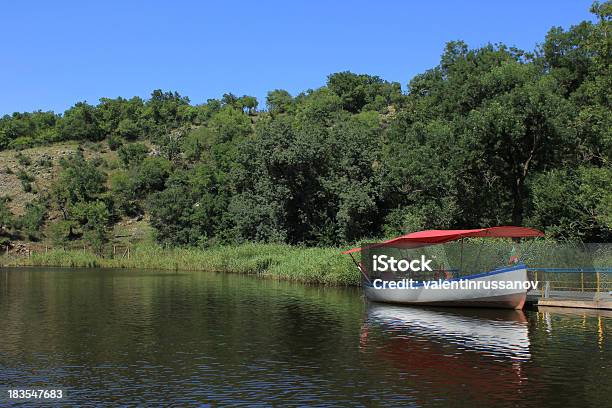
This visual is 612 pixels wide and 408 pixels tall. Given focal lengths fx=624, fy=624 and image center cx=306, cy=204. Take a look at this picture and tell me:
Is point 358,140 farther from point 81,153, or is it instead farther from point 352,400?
point 81,153

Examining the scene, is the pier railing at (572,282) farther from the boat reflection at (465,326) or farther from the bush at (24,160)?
the bush at (24,160)

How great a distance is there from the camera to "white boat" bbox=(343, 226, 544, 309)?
32.8 metres

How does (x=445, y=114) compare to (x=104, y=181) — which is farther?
(x=104, y=181)

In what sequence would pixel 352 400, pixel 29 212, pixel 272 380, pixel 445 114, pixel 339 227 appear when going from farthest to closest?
pixel 29 212 < pixel 339 227 < pixel 445 114 < pixel 272 380 < pixel 352 400

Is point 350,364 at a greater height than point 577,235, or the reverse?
point 577,235

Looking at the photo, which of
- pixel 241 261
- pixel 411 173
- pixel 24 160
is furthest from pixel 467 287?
pixel 24 160

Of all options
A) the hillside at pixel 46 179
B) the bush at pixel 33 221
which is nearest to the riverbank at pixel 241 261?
the bush at pixel 33 221

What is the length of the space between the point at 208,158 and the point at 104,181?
19.1 m

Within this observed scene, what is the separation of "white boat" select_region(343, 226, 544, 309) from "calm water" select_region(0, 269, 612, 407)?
914 millimetres

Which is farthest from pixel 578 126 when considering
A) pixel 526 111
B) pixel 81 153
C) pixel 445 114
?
pixel 81 153

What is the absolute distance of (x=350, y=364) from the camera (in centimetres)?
1994

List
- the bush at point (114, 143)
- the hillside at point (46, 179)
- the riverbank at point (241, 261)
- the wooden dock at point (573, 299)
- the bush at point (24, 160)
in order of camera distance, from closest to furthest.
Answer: the wooden dock at point (573, 299) < the riverbank at point (241, 261) < the hillside at point (46, 179) < the bush at point (24, 160) < the bush at point (114, 143)

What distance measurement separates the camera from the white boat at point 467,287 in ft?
108

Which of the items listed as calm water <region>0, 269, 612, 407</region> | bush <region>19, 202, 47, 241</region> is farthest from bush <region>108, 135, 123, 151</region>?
calm water <region>0, 269, 612, 407</region>
